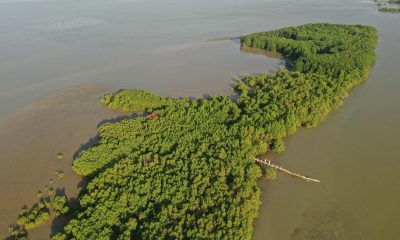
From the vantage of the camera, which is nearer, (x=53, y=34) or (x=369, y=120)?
(x=369, y=120)

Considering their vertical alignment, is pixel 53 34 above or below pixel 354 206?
above

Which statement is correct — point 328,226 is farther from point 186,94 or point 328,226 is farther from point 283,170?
point 186,94

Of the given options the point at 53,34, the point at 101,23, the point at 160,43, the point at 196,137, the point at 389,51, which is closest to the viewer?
the point at 196,137

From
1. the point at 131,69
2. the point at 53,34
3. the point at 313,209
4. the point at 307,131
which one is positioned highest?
the point at 53,34

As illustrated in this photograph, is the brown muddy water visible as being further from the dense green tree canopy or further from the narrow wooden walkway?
the dense green tree canopy

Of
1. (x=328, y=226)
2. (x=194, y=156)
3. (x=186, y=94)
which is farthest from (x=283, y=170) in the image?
(x=186, y=94)

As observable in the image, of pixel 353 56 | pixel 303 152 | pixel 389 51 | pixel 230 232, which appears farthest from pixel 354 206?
pixel 389 51

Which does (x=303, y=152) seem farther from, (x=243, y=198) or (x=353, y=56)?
(x=353, y=56)

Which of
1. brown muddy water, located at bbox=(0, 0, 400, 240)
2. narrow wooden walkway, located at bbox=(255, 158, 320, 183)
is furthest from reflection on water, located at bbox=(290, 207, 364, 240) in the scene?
narrow wooden walkway, located at bbox=(255, 158, 320, 183)
